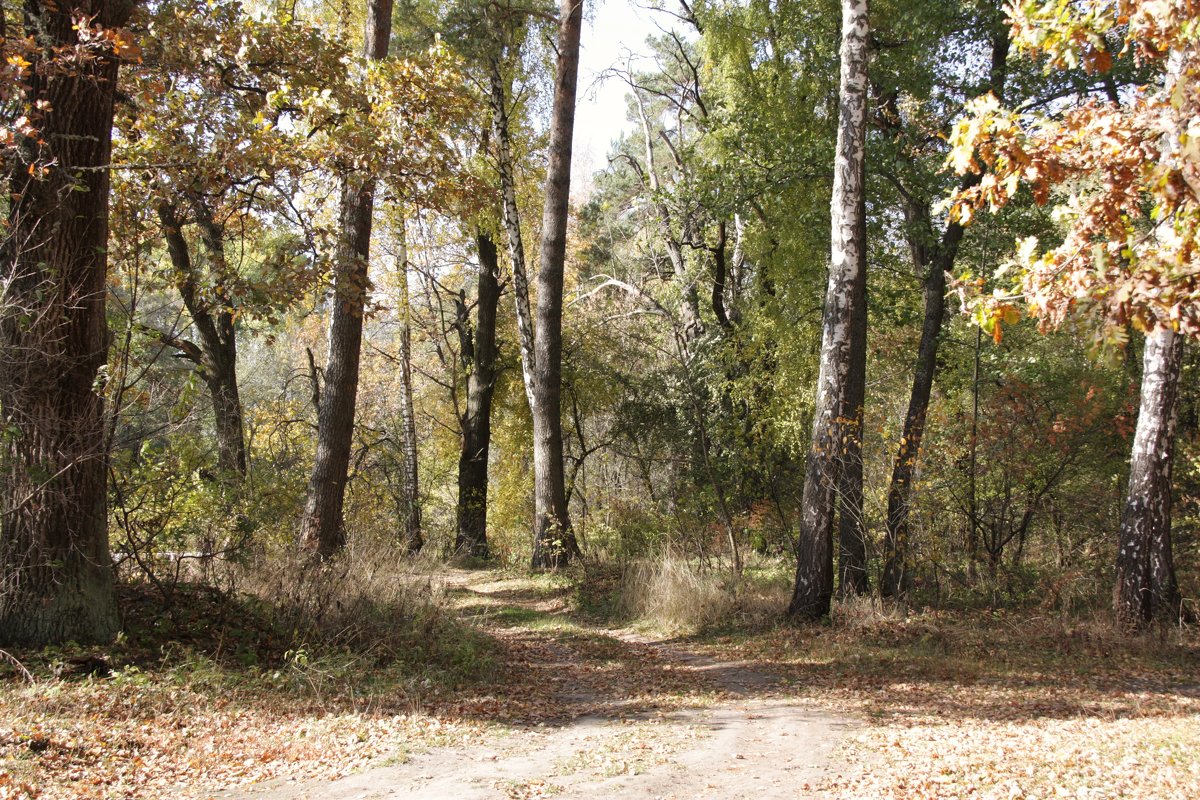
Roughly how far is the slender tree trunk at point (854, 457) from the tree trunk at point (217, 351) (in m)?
6.58

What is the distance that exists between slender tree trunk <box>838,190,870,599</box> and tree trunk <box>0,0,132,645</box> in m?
7.21

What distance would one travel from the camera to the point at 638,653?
9.38 m

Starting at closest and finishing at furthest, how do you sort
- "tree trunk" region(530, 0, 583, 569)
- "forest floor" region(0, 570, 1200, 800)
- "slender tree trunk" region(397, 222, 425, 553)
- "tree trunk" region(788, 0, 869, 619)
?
1. "forest floor" region(0, 570, 1200, 800)
2. "tree trunk" region(788, 0, 869, 619)
3. "tree trunk" region(530, 0, 583, 569)
4. "slender tree trunk" region(397, 222, 425, 553)

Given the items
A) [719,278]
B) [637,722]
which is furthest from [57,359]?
[719,278]

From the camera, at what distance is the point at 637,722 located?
Result: 646 cm

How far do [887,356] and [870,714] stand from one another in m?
12.7

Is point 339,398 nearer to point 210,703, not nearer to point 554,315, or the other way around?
point 554,315

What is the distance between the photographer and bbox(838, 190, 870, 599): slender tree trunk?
9336mm

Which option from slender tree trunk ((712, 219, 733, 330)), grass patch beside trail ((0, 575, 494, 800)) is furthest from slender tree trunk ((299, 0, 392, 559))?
slender tree trunk ((712, 219, 733, 330))

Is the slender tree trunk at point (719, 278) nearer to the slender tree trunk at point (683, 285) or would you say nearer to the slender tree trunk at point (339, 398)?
the slender tree trunk at point (683, 285)

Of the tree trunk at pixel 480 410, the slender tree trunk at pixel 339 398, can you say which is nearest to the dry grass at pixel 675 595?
the slender tree trunk at pixel 339 398

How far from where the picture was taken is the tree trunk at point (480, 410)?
18719mm

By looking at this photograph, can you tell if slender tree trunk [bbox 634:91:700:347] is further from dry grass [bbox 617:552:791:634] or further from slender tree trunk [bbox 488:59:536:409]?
dry grass [bbox 617:552:791:634]

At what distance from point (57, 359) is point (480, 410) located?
1301 cm
